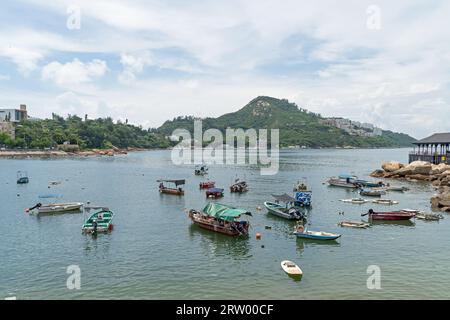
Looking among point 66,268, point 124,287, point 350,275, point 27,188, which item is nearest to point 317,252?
point 350,275

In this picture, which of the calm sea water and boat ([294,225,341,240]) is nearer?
the calm sea water

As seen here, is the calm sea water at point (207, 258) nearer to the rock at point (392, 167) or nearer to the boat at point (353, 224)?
the boat at point (353, 224)

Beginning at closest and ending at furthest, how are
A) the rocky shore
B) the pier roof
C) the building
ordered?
the rocky shore, the pier roof, the building

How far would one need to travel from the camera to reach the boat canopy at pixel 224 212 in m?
45.3

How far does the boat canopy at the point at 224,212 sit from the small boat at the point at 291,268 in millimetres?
12064

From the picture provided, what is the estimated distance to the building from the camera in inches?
4365

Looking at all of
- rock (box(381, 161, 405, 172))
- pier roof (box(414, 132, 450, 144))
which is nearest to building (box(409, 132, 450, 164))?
pier roof (box(414, 132, 450, 144))

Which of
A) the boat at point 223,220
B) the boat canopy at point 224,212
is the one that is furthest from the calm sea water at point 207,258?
the boat canopy at point 224,212

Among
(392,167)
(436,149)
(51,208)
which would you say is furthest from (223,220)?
(436,149)

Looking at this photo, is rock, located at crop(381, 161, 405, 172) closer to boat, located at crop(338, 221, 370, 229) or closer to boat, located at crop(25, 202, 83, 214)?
boat, located at crop(338, 221, 370, 229)

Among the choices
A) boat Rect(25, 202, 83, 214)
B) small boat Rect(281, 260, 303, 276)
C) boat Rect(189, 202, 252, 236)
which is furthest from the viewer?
boat Rect(25, 202, 83, 214)

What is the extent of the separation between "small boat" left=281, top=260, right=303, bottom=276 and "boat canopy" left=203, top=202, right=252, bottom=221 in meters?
12.1

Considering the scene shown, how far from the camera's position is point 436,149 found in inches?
4651
